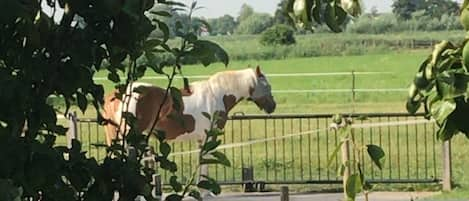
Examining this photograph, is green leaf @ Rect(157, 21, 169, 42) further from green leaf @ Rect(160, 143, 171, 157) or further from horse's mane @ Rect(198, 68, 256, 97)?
horse's mane @ Rect(198, 68, 256, 97)

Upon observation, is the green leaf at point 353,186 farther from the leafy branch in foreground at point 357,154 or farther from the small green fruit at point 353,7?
the small green fruit at point 353,7

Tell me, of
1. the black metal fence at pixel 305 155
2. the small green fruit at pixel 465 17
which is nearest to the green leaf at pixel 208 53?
the small green fruit at pixel 465 17

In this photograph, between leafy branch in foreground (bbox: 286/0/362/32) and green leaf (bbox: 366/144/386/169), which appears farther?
green leaf (bbox: 366/144/386/169)

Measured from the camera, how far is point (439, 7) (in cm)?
201

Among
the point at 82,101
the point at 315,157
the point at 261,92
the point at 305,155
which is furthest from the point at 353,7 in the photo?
the point at 305,155

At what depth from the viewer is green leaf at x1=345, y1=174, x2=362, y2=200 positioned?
185 centimetres

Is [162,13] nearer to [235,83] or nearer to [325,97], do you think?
[235,83]

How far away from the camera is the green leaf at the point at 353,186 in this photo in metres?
1.85

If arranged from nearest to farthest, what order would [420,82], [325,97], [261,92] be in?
[420,82] → [261,92] → [325,97]

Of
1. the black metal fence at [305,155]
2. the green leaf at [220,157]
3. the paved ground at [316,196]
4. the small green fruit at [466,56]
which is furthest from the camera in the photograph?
the black metal fence at [305,155]

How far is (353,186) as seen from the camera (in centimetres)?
185

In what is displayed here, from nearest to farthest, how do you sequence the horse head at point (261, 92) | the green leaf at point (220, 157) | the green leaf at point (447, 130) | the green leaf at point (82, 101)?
the green leaf at point (447, 130), the green leaf at point (82, 101), the green leaf at point (220, 157), the horse head at point (261, 92)

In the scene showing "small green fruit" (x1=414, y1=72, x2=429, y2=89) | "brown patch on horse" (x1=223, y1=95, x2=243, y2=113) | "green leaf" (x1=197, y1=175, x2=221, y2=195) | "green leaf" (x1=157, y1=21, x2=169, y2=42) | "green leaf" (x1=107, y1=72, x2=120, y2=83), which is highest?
"green leaf" (x1=157, y1=21, x2=169, y2=42)

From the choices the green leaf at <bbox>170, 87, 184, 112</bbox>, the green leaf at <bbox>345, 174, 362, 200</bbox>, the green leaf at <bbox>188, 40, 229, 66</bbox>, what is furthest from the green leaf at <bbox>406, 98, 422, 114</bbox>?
the green leaf at <bbox>170, 87, 184, 112</bbox>
